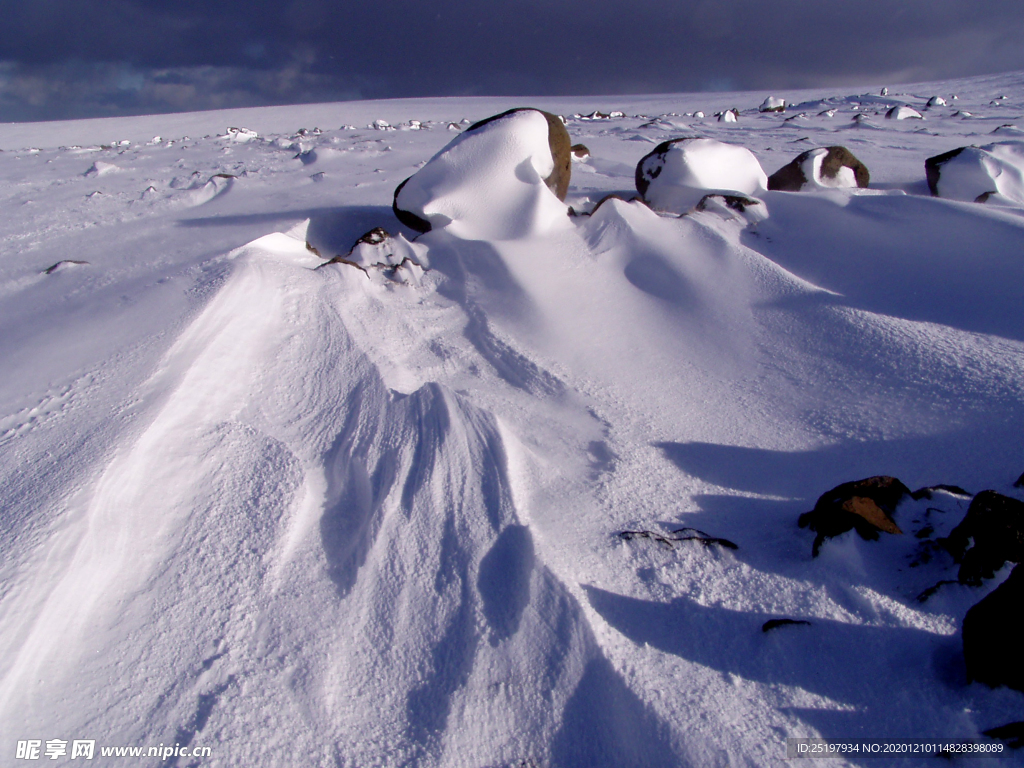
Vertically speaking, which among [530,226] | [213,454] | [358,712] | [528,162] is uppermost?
[528,162]

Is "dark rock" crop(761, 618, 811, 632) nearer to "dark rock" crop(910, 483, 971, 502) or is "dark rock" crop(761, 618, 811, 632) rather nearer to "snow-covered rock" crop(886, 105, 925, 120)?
"dark rock" crop(910, 483, 971, 502)

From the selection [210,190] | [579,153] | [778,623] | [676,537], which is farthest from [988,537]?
[210,190]

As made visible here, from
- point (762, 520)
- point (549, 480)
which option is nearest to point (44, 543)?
point (549, 480)

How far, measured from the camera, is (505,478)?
2021 mm

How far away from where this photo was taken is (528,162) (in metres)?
4.10

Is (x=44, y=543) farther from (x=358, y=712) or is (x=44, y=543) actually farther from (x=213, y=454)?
(x=358, y=712)

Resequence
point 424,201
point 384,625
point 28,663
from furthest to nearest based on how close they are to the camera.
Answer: point 424,201
point 384,625
point 28,663

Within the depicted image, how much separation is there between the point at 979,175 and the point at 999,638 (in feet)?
15.1

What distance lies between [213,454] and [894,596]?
7.48ft

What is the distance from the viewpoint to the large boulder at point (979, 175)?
4.40 meters

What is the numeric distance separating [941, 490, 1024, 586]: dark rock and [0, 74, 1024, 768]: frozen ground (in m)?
0.08

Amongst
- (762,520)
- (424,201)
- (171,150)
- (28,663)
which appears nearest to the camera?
(28,663)

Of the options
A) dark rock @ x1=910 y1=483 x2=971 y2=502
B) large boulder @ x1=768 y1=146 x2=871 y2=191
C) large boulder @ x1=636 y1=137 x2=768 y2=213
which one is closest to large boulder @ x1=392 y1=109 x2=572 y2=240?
large boulder @ x1=636 y1=137 x2=768 y2=213

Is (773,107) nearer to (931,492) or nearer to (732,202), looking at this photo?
(732,202)
